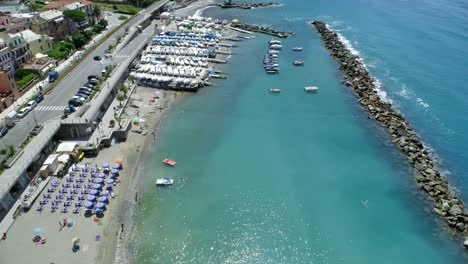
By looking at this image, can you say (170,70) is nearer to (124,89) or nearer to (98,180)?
(124,89)

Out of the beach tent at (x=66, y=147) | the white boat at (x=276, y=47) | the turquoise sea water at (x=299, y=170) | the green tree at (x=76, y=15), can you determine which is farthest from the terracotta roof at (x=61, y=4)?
the beach tent at (x=66, y=147)

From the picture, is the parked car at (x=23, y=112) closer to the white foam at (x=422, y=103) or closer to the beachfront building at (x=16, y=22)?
the beachfront building at (x=16, y=22)

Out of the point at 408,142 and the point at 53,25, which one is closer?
the point at 408,142

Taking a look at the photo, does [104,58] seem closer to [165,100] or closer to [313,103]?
[165,100]

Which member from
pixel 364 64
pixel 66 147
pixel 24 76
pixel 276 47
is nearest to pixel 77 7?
pixel 24 76

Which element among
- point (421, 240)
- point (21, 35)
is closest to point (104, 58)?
point (21, 35)

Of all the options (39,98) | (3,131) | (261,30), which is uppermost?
(261,30)
